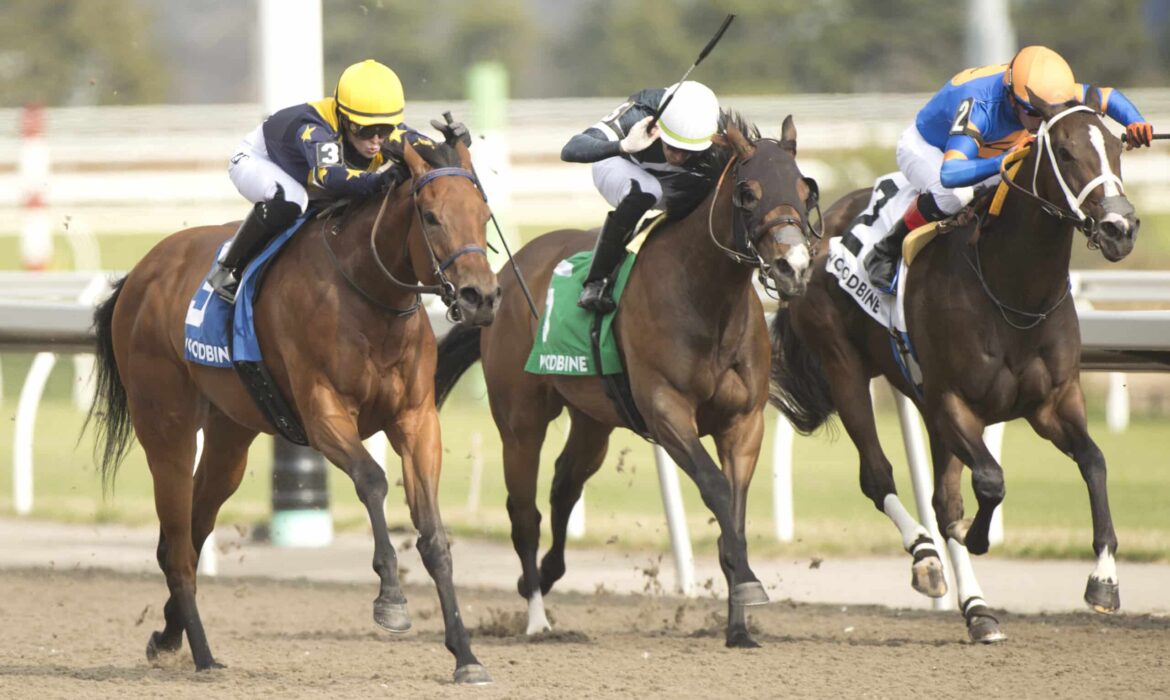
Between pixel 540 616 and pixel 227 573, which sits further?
pixel 227 573

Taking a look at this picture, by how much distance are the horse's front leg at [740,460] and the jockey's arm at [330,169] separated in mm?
1557

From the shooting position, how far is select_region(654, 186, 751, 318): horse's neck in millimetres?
6145

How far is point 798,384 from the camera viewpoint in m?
7.37

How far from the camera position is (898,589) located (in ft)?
26.0

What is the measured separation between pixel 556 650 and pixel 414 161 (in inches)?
76.9

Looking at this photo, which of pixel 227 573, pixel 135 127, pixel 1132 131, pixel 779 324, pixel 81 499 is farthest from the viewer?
pixel 135 127

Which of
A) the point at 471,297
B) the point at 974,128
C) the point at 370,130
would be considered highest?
the point at 974,128

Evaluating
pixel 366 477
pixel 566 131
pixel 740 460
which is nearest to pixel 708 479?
pixel 740 460

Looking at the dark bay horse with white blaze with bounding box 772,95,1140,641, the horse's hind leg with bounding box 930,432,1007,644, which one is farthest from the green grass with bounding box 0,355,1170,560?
the dark bay horse with white blaze with bounding box 772,95,1140,641

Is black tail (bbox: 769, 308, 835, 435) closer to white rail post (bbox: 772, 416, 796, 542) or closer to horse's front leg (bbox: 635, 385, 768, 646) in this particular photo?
white rail post (bbox: 772, 416, 796, 542)

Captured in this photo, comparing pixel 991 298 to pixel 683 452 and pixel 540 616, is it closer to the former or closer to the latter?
pixel 683 452

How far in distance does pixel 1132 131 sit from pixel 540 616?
9.33ft

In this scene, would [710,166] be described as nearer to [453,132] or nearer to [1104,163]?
[453,132]

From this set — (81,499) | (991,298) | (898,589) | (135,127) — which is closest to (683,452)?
(991,298)
